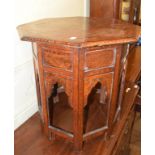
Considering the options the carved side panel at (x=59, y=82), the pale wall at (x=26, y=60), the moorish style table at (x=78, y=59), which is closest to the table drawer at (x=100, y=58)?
the moorish style table at (x=78, y=59)

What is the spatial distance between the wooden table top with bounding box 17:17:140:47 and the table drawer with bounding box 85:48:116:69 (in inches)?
2.3

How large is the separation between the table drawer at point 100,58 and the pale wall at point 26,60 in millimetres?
429

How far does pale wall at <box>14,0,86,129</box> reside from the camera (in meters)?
1.02

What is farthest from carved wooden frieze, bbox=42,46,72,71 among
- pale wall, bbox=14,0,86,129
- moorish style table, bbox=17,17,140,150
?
pale wall, bbox=14,0,86,129

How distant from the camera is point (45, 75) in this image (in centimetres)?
87

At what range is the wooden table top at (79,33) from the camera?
74cm

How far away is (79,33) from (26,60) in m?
0.41

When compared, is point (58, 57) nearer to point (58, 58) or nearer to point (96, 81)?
point (58, 58)

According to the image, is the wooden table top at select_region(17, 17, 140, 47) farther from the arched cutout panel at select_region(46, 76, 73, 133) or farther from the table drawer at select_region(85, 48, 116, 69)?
the arched cutout panel at select_region(46, 76, 73, 133)

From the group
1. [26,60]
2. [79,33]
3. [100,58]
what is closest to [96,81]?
[100,58]

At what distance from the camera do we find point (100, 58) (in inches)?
31.8

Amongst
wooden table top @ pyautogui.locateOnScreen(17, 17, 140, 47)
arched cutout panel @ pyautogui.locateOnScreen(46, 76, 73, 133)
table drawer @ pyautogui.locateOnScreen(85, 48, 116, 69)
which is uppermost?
wooden table top @ pyautogui.locateOnScreen(17, 17, 140, 47)

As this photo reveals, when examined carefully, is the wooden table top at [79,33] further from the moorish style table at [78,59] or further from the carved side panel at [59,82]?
the carved side panel at [59,82]
